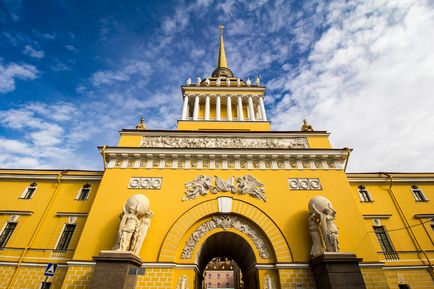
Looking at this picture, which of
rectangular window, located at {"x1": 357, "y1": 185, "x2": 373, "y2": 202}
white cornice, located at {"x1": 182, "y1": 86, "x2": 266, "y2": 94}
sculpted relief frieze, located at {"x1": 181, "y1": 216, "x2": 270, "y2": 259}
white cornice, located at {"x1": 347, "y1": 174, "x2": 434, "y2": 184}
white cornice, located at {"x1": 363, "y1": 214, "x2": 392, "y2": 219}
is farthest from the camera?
white cornice, located at {"x1": 182, "y1": 86, "x2": 266, "y2": 94}

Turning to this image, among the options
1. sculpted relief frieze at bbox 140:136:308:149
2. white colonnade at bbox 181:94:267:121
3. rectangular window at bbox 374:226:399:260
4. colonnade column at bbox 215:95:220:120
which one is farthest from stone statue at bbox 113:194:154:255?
rectangular window at bbox 374:226:399:260

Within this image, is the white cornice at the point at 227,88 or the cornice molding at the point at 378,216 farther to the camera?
the white cornice at the point at 227,88

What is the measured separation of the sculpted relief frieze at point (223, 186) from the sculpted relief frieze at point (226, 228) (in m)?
1.54

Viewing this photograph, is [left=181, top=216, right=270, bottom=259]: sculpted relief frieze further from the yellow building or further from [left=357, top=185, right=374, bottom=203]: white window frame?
[left=357, top=185, right=374, bottom=203]: white window frame

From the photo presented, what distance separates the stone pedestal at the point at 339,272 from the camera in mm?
9062

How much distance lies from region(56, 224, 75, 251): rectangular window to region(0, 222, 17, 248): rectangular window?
341 centimetres

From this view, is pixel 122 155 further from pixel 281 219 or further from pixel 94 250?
pixel 281 219

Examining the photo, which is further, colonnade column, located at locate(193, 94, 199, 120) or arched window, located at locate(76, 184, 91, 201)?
colonnade column, located at locate(193, 94, 199, 120)

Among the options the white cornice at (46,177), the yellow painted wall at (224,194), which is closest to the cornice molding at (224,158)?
the yellow painted wall at (224,194)

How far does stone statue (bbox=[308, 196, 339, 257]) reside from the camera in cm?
1010

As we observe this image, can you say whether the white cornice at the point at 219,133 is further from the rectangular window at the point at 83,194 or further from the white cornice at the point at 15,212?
the white cornice at the point at 15,212

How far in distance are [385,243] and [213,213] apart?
11.3 meters

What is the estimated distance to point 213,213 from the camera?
12.1 m

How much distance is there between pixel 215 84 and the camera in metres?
22.7
